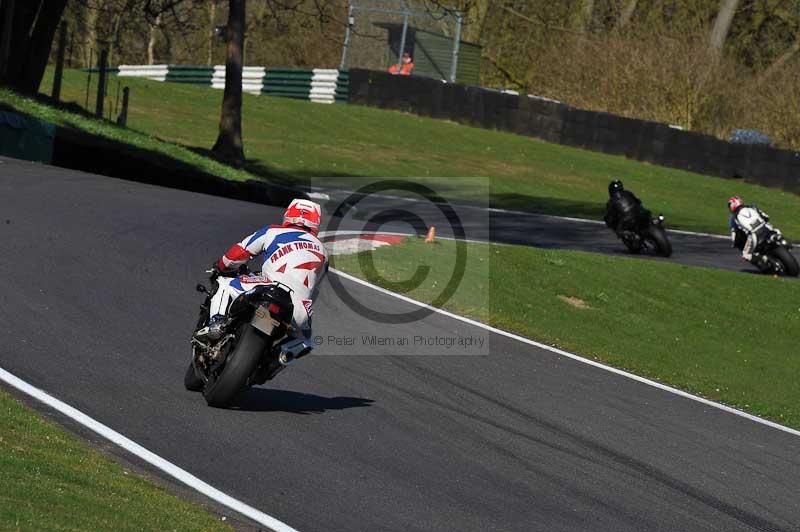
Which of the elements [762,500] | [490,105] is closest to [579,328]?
[762,500]

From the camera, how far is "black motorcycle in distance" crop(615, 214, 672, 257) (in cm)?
2188

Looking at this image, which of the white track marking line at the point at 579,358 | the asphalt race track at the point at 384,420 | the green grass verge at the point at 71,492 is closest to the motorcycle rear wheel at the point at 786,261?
the white track marking line at the point at 579,358

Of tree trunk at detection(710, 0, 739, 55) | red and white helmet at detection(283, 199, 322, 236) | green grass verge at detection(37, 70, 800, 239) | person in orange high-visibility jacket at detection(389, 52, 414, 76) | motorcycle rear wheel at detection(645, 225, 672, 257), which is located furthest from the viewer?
tree trunk at detection(710, 0, 739, 55)

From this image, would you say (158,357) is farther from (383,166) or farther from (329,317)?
(383,166)

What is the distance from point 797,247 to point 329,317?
16577mm

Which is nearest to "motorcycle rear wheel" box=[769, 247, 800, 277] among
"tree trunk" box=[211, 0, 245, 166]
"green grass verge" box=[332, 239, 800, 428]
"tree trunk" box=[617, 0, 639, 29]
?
"green grass verge" box=[332, 239, 800, 428]

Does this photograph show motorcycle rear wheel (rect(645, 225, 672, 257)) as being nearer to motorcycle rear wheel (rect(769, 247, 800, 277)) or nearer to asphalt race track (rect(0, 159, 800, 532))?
motorcycle rear wheel (rect(769, 247, 800, 277))

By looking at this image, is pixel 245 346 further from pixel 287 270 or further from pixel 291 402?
pixel 291 402

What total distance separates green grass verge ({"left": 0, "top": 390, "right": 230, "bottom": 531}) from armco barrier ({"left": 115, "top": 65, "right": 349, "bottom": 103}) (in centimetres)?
3509

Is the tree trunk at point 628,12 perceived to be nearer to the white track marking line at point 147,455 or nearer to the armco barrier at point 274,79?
the armco barrier at point 274,79

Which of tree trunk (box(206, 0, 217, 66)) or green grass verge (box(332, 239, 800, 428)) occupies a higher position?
tree trunk (box(206, 0, 217, 66))

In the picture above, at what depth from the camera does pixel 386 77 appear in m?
40.4

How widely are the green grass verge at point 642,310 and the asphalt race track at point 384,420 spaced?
98 centimetres

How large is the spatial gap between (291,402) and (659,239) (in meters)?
13.6
